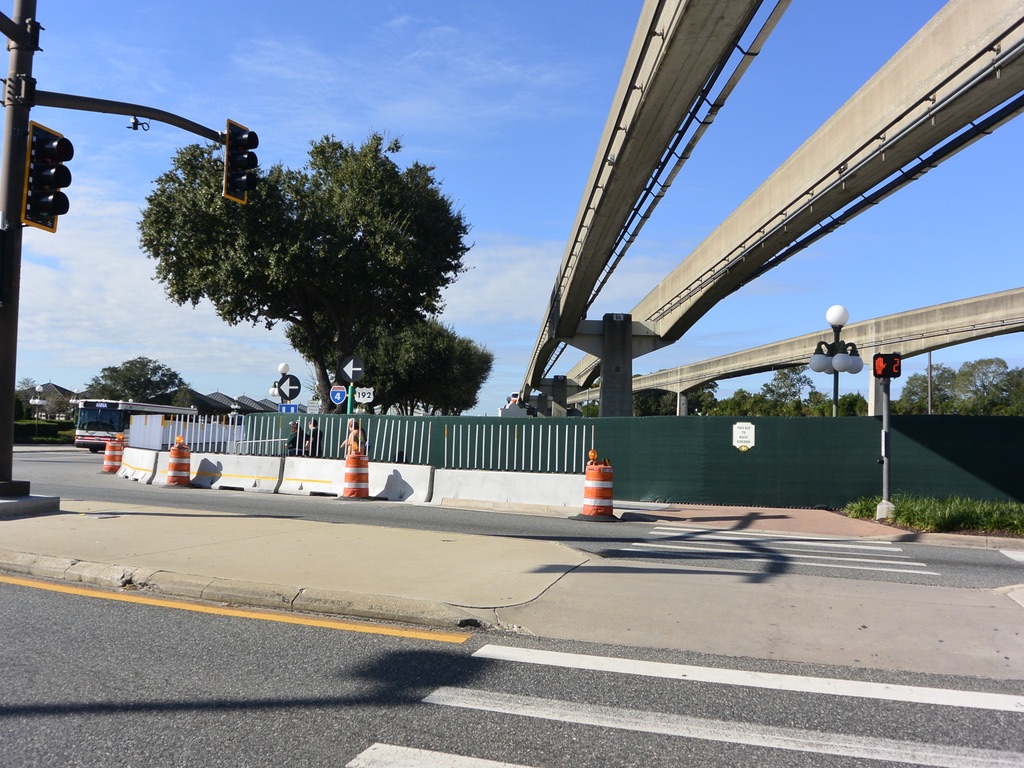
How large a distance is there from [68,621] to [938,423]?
15833 millimetres

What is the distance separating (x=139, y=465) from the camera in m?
22.3

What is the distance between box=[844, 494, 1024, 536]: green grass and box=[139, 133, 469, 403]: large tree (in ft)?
74.5

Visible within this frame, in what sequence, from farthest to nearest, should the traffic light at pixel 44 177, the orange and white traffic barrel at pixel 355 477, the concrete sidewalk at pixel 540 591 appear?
the orange and white traffic barrel at pixel 355 477, the traffic light at pixel 44 177, the concrete sidewalk at pixel 540 591

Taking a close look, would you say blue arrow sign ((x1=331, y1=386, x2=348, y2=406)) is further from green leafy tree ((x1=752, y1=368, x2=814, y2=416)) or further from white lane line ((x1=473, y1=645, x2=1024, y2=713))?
green leafy tree ((x1=752, y1=368, x2=814, y2=416))

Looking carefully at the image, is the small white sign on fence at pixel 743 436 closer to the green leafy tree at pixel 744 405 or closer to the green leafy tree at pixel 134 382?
the green leafy tree at pixel 744 405

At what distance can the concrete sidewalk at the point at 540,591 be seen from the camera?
568 centimetres

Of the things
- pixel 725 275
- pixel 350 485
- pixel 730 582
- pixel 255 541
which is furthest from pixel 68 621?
pixel 725 275

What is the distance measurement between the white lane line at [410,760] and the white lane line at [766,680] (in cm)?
149

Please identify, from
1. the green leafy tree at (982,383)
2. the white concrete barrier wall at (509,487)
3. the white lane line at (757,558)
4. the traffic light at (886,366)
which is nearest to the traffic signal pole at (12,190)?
the white concrete barrier wall at (509,487)

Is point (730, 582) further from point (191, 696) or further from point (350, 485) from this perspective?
point (350, 485)

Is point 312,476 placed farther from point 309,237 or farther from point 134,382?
point 134,382

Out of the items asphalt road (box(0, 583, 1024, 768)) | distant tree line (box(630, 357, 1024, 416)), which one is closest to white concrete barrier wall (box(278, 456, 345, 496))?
asphalt road (box(0, 583, 1024, 768))

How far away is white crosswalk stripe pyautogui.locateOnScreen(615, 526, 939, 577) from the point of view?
954cm

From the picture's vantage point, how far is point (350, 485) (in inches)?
696
